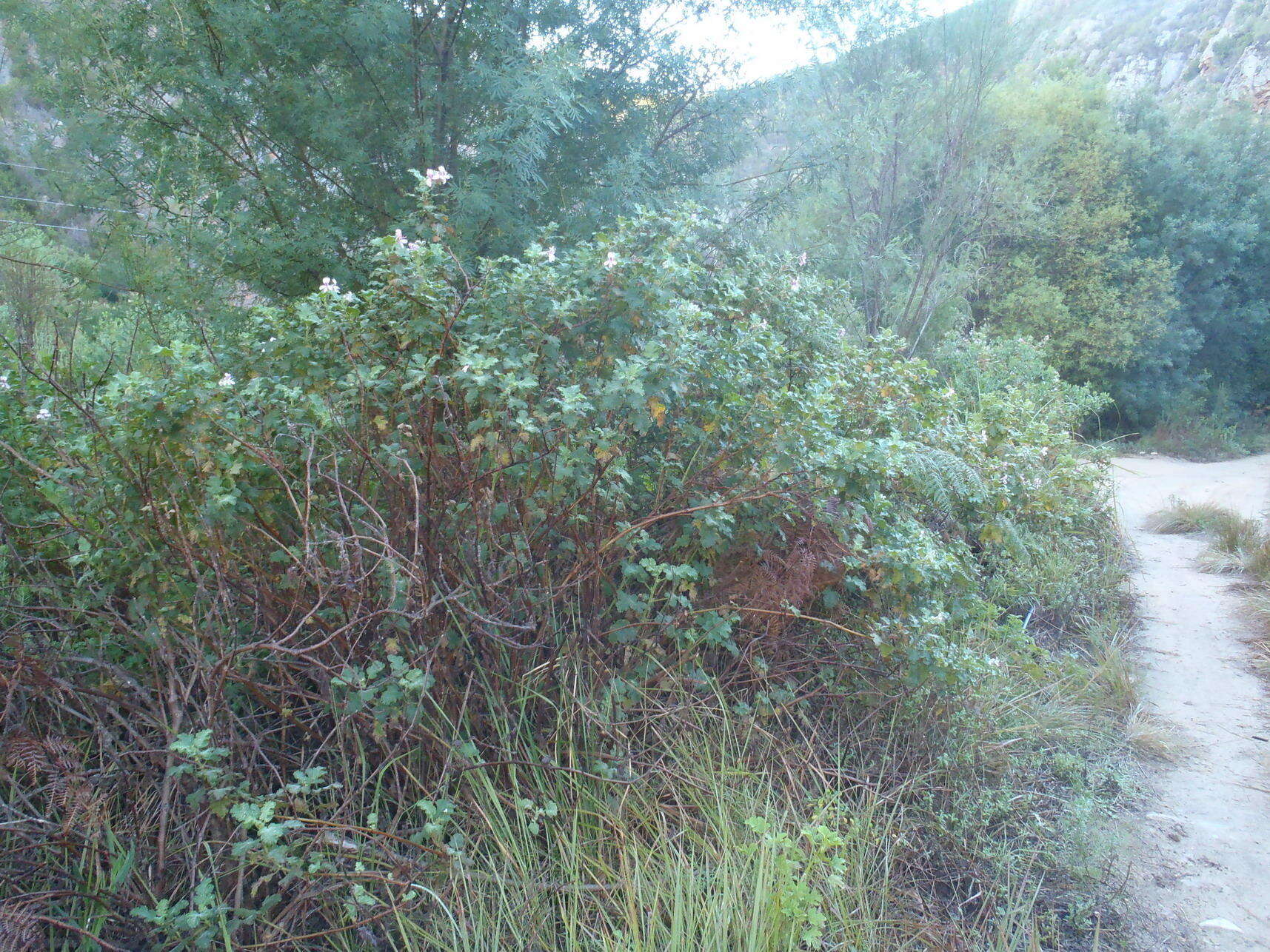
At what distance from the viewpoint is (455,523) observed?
266 cm

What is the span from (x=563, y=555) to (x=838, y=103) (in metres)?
6.19

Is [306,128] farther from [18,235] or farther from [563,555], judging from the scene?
[563,555]

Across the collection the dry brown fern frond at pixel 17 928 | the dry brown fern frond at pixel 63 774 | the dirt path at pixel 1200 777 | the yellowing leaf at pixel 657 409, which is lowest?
the dirt path at pixel 1200 777

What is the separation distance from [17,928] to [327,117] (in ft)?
13.1

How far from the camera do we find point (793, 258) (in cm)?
470

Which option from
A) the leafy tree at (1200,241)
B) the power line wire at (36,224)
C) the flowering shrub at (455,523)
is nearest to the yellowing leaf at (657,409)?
the flowering shrub at (455,523)

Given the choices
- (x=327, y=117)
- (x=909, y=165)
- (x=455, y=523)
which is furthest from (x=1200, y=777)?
(x=909, y=165)

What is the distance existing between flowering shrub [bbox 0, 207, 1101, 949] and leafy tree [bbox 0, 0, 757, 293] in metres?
1.41

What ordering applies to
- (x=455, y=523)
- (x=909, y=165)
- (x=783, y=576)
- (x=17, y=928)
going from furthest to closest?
1. (x=909, y=165)
2. (x=783, y=576)
3. (x=455, y=523)
4. (x=17, y=928)

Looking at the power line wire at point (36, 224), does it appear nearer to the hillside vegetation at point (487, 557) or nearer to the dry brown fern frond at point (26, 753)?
the hillside vegetation at point (487, 557)

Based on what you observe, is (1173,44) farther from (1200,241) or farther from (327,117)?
(327,117)

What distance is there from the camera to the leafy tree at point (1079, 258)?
15711mm

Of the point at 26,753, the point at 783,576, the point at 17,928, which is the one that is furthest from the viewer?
the point at 783,576

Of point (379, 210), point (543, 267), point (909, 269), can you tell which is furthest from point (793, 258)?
point (909, 269)
